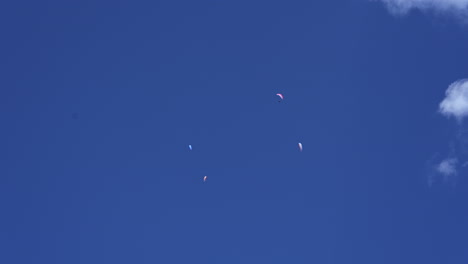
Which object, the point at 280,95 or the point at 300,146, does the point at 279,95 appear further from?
the point at 300,146

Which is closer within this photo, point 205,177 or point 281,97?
point 281,97

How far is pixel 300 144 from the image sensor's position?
49656 mm

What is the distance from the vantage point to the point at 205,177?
170ft

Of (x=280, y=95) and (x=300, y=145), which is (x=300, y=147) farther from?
(x=280, y=95)

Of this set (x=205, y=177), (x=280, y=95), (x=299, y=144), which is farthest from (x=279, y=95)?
→ (x=205, y=177)

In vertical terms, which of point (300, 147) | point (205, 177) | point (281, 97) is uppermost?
point (281, 97)

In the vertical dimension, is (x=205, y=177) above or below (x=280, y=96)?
below

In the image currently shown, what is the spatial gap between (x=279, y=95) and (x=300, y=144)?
32.3ft

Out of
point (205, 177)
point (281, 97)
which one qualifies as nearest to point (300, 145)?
point (281, 97)

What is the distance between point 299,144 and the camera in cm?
4956

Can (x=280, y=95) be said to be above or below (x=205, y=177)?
above

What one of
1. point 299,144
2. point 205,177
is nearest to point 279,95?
point 299,144

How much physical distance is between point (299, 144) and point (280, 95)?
31.8 feet

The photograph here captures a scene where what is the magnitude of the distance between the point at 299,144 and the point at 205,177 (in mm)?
18841
